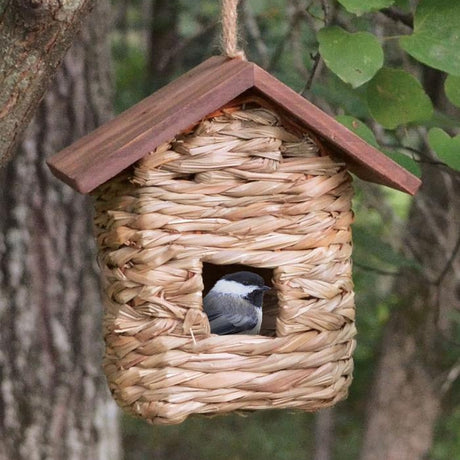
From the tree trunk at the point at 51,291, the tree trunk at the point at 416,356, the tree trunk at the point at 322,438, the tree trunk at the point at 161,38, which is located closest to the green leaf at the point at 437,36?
the tree trunk at the point at 51,291

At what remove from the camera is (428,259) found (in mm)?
3758

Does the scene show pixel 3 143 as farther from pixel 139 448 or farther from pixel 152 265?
pixel 139 448

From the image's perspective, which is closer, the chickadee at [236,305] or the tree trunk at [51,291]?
the chickadee at [236,305]

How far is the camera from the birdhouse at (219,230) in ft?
4.99

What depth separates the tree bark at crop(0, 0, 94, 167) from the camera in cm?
142

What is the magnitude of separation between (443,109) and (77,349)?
1.70 m

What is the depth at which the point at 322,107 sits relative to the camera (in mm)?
3096

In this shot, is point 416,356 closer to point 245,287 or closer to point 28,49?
point 245,287

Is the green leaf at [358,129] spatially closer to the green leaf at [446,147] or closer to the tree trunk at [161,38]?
the green leaf at [446,147]

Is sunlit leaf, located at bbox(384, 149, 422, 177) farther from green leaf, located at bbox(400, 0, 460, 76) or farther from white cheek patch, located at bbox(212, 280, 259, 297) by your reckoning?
white cheek patch, located at bbox(212, 280, 259, 297)

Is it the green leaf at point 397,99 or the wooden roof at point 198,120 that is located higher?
the green leaf at point 397,99

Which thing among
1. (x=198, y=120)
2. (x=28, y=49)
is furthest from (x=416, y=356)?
(x=28, y=49)

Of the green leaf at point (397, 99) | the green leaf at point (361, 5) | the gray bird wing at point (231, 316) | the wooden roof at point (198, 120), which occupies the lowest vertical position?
the gray bird wing at point (231, 316)

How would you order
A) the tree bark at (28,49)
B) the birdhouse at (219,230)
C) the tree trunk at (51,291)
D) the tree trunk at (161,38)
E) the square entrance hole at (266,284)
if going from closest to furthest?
the tree bark at (28,49) < the birdhouse at (219,230) < the square entrance hole at (266,284) < the tree trunk at (51,291) < the tree trunk at (161,38)
